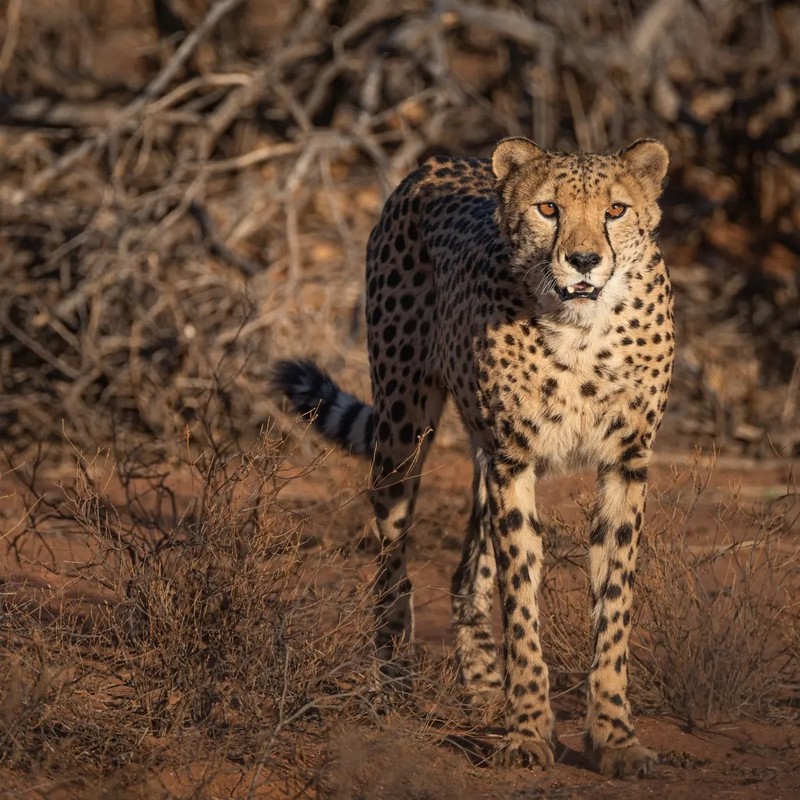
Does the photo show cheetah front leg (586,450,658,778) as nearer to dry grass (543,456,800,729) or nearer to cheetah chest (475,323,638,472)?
cheetah chest (475,323,638,472)

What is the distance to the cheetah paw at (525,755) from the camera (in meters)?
3.48

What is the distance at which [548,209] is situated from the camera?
11.6ft

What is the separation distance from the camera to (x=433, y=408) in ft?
14.6

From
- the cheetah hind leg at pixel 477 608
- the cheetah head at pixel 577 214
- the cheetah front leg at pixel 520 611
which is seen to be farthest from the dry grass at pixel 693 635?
the cheetah head at pixel 577 214

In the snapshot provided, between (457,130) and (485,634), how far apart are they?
4796mm

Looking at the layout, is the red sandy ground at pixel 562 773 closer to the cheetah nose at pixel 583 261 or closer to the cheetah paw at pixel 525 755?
the cheetah paw at pixel 525 755

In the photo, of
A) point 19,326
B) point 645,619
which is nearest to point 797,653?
point 645,619

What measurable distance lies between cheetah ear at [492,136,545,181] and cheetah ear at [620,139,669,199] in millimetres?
214

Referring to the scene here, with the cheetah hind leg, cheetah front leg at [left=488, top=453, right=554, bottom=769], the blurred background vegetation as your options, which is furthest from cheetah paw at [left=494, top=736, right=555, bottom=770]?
the blurred background vegetation

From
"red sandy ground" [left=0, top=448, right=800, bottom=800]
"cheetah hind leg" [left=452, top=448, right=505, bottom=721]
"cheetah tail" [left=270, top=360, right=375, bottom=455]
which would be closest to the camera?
"red sandy ground" [left=0, top=448, right=800, bottom=800]

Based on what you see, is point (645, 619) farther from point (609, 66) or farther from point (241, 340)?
point (609, 66)

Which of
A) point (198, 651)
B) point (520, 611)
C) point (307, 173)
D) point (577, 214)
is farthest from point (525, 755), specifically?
point (307, 173)

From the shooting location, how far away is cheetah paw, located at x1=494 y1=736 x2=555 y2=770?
Answer: 137 inches

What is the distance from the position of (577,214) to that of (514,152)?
32 cm
